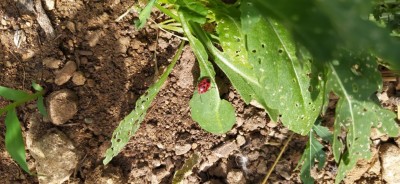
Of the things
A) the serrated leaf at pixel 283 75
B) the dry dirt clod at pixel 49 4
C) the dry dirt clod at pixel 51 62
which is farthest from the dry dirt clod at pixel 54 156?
the serrated leaf at pixel 283 75

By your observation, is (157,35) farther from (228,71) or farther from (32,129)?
(32,129)

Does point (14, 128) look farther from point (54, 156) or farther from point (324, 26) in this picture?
point (324, 26)

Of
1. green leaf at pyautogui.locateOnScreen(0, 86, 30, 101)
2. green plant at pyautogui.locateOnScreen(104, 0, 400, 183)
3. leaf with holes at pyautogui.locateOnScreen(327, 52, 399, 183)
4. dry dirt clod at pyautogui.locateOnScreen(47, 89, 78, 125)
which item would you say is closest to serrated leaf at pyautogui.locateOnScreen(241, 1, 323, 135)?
green plant at pyautogui.locateOnScreen(104, 0, 400, 183)

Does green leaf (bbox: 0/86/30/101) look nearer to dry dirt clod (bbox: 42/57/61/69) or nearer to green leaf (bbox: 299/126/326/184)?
dry dirt clod (bbox: 42/57/61/69)

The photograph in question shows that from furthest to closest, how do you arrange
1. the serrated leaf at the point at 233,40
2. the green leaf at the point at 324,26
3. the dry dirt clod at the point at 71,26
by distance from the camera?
1. the dry dirt clod at the point at 71,26
2. the serrated leaf at the point at 233,40
3. the green leaf at the point at 324,26

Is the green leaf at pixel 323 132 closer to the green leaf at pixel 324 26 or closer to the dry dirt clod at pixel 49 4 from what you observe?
the dry dirt clod at pixel 49 4
